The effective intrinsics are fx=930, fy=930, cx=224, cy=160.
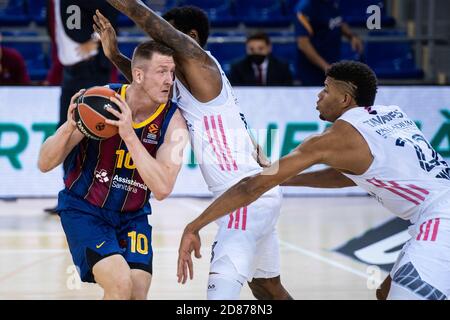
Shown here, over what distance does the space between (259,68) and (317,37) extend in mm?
767

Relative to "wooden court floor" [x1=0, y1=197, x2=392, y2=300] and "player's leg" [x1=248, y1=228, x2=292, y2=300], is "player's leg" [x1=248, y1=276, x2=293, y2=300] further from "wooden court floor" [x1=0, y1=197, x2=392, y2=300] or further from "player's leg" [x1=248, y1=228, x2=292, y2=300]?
"wooden court floor" [x1=0, y1=197, x2=392, y2=300]

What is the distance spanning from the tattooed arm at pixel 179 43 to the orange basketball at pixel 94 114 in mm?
429

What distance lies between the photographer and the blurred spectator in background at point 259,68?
10.8 m

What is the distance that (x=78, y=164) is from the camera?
16.4ft

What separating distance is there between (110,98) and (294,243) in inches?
166

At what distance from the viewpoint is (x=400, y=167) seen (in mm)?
4625

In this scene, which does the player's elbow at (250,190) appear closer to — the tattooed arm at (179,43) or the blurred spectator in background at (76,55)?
the tattooed arm at (179,43)

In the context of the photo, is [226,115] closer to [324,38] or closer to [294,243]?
[294,243]

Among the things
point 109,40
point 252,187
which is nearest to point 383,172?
point 252,187

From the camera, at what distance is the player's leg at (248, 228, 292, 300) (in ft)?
16.7

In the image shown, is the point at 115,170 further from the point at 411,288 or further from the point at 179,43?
Answer: the point at 411,288

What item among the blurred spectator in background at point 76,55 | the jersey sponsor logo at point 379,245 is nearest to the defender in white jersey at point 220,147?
the jersey sponsor logo at point 379,245

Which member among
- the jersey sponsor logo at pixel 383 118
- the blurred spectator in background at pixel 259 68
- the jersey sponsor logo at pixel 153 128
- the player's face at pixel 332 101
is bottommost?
the blurred spectator in background at pixel 259 68
